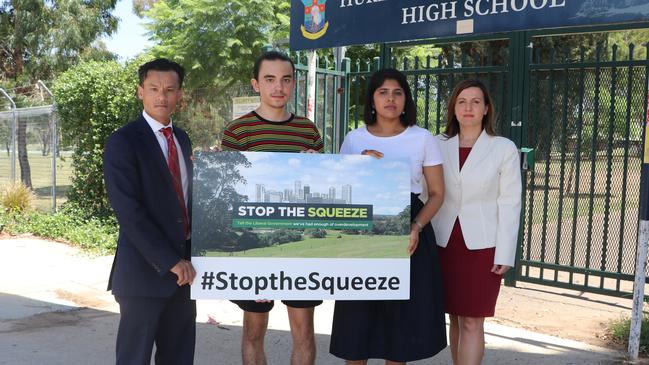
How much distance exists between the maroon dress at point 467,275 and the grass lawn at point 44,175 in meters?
8.48

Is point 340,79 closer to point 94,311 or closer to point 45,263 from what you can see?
point 94,311

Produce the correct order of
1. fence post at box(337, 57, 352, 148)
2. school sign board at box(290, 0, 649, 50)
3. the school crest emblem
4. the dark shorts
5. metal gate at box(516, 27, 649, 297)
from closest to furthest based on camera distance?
the dark shorts < school sign board at box(290, 0, 649, 50) < metal gate at box(516, 27, 649, 297) < the school crest emblem < fence post at box(337, 57, 352, 148)

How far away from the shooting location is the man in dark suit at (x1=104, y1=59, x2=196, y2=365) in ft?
9.32

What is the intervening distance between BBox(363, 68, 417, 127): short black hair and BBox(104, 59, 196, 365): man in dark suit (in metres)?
0.93

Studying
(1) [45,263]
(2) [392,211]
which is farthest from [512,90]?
(1) [45,263]

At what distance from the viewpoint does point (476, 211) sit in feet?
11.1

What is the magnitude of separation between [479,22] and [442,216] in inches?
106

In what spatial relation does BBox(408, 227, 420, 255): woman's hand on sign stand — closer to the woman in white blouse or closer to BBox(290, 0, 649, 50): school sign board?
the woman in white blouse

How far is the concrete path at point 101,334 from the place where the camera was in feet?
15.0

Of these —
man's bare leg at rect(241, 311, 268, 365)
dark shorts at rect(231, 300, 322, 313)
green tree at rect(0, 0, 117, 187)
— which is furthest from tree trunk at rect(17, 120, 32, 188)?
dark shorts at rect(231, 300, 322, 313)

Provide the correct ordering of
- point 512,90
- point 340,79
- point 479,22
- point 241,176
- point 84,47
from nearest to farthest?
point 241,176 < point 479,22 < point 512,90 < point 340,79 < point 84,47

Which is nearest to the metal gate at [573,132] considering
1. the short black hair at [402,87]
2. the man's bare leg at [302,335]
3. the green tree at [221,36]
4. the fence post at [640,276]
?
the fence post at [640,276]

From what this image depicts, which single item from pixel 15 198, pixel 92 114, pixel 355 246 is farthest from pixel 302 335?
pixel 15 198

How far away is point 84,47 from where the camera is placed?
23.0m
